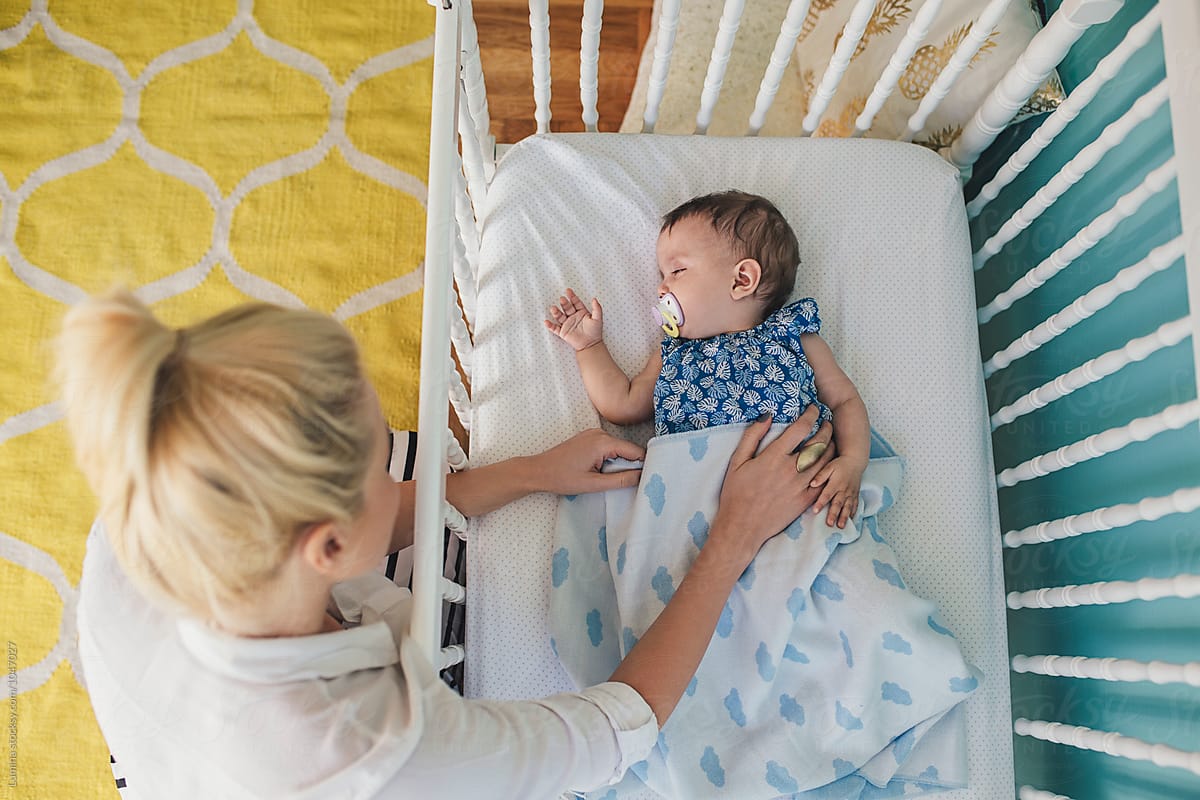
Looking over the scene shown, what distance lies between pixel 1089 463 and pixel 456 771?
2.63ft

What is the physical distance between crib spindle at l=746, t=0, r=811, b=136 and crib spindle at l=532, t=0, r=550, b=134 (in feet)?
0.90

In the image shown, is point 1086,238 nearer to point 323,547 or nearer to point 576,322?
point 576,322

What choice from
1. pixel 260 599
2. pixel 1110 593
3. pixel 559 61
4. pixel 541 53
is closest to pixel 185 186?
pixel 559 61

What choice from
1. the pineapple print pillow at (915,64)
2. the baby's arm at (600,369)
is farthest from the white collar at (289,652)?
the pineapple print pillow at (915,64)

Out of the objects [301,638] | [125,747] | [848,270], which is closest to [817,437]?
[848,270]

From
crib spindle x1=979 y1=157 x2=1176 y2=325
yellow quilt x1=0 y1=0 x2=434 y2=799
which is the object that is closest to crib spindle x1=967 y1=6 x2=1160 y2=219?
crib spindle x1=979 y1=157 x2=1176 y2=325

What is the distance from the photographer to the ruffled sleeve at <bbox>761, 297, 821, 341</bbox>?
109 centimetres

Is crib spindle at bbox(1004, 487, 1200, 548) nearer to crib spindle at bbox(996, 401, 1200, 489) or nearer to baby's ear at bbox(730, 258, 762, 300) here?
crib spindle at bbox(996, 401, 1200, 489)

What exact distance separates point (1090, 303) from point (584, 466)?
566 millimetres

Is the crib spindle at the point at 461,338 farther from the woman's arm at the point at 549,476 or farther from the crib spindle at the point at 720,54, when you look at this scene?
the crib spindle at the point at 720,54

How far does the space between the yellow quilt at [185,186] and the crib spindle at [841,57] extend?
714 mm

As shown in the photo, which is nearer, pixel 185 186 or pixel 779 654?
pixel 779 654

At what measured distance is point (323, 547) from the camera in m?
0.66

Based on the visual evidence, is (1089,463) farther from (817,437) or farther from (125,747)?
(125,747)
